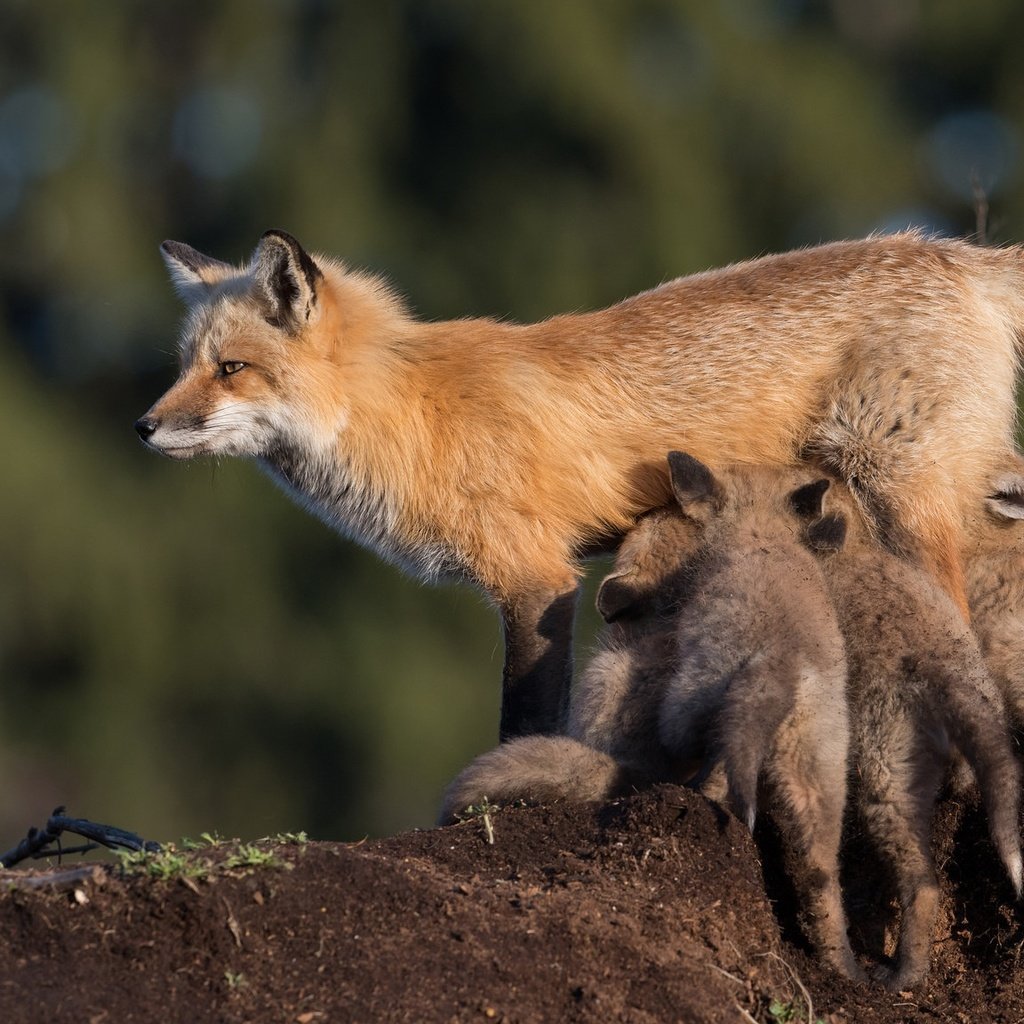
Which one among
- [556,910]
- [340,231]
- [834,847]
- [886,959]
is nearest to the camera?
[556,910]

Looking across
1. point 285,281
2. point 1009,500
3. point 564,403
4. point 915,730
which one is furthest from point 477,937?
point 285,281

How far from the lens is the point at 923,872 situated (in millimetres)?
5605

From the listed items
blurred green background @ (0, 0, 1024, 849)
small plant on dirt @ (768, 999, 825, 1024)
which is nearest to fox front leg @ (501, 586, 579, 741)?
small plant on dirt @ (768, 999, 825, 1024)

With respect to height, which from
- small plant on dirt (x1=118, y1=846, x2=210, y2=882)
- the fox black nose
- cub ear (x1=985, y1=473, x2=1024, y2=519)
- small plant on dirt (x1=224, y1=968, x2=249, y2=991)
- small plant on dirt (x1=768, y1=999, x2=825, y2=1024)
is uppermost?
the fox black nose

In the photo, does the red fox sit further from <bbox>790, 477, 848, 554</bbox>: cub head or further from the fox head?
the fox head

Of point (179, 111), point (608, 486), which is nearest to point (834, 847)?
point (608, 486)

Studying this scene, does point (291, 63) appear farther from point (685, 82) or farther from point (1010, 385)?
point (1010, 385)

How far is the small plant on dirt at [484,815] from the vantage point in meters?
5.57

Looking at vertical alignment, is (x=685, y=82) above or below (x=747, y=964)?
above

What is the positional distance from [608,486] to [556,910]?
3.13 m

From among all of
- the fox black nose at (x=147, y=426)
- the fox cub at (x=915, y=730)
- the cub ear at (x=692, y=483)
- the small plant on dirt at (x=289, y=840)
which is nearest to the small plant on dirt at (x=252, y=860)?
the small plant on dirt at (x=289, y=840)

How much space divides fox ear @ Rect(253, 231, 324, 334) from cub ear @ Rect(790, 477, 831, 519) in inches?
109

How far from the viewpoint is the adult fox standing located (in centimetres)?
731

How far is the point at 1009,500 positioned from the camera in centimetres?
713
